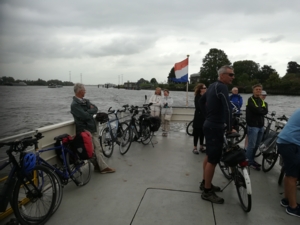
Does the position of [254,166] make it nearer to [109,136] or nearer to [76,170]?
[109,136]

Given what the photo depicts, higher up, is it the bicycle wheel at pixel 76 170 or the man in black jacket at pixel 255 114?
the man in black jacket at pixel 255 114

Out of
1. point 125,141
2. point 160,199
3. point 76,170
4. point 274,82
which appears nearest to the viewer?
point 160,199

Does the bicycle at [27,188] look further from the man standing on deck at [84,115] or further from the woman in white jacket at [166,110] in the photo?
the woman in white jacket at [166,110]

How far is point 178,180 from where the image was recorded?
3352 millimetres

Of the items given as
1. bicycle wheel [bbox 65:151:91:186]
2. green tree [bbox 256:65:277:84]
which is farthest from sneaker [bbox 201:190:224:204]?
green tree [bbox 256:65:277:84]

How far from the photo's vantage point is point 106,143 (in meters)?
4.34

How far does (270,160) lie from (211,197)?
1.57 m

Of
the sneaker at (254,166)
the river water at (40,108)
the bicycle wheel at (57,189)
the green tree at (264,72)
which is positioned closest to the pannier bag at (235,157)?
the sneaker at (254,166)

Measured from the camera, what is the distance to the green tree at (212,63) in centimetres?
6265

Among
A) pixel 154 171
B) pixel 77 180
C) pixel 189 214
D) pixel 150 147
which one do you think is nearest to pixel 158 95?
pixel 150 147

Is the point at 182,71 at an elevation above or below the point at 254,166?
above

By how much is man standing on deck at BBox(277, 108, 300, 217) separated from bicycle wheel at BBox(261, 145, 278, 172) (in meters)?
1.05

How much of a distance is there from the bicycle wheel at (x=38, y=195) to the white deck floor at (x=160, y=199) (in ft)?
0.48

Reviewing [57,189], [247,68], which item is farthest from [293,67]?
[57,189]
